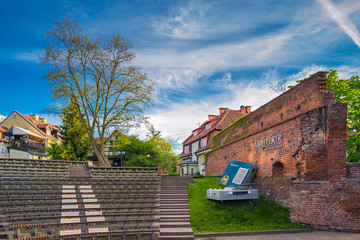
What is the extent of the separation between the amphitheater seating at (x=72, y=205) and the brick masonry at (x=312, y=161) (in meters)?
6.09

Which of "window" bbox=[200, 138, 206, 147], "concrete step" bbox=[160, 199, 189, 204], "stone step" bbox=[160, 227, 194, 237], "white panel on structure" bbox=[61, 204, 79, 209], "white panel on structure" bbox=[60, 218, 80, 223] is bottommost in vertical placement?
"stone step" bbox=[160, 227, 194, 237]

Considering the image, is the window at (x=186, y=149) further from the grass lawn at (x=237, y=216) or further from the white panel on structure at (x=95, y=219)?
the white panel on structure at (x=95, y=219)

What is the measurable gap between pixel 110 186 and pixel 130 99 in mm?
11958

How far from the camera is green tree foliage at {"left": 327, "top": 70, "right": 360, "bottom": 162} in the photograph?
1847cm

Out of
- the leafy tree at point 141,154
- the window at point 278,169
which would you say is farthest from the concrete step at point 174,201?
the leafy tree at point 141,154

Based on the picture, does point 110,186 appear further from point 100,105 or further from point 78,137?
point 78,137

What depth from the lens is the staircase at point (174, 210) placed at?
10.7 m

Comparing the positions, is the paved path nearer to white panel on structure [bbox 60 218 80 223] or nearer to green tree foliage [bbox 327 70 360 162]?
white panel on structure [bbox 60 218 80 223]

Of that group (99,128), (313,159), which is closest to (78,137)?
(99,128)

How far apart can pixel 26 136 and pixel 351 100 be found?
128ft

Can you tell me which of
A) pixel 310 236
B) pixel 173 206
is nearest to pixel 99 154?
pixel 173 206

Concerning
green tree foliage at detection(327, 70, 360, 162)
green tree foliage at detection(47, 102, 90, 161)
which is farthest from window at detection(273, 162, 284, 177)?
green tree foliage at detection(47, 102, 90, 161)

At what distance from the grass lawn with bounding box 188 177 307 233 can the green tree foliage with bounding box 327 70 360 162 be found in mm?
9186

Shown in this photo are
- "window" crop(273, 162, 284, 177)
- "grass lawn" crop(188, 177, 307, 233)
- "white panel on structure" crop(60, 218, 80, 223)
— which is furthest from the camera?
"window" crop(273, 162, 284, 177)
